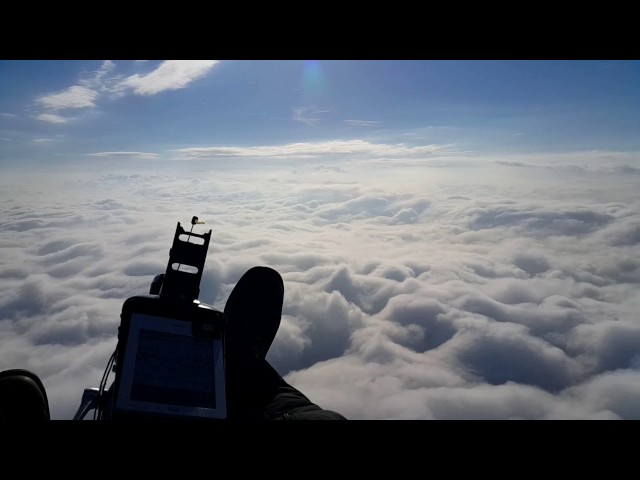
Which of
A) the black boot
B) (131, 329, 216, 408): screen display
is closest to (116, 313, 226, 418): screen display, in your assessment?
(131, 329, 216, 408): screen display

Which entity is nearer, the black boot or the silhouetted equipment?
the black boot

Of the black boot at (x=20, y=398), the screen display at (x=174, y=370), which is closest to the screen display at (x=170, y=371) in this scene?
the screen display at (x=174, y=370)

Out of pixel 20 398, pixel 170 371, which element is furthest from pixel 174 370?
pixel 20 398

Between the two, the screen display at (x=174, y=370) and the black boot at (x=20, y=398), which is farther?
the screen display at (x=174, y=370)

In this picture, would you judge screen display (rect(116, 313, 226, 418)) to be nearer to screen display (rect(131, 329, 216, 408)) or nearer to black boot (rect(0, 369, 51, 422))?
screen display (rect(131, 329, 216, 408))

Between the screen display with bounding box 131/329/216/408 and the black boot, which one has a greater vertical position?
the screen display with bounding box 131/329/216/408

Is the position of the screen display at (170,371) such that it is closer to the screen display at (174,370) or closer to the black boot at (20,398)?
the screen display at (174,370)

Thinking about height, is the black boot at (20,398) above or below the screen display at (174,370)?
below

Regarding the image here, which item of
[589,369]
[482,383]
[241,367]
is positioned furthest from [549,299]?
[241,367]

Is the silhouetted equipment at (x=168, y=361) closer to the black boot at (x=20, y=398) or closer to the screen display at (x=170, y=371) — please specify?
the screen display at (x=170, y=371)

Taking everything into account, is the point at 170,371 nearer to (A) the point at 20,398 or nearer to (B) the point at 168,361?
(B) the point at 168,361
